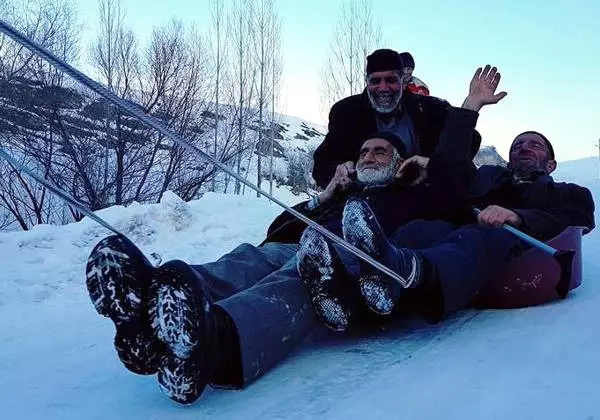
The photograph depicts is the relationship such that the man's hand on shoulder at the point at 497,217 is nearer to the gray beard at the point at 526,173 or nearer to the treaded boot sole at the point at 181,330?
the gray beard at the point at 526,173

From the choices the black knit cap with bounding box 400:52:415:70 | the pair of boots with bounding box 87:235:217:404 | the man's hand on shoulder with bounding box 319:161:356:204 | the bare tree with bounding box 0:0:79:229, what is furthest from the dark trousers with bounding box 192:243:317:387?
the bare tree with bounding box 0:0:79:229

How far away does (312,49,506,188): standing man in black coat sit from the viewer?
7.89 feet

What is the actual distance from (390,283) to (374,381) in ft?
0.81

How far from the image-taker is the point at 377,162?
218 centimetres

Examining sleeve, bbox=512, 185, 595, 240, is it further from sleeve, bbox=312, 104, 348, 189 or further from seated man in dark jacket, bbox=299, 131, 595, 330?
sleeve, bbox=312, 104, 348, 189

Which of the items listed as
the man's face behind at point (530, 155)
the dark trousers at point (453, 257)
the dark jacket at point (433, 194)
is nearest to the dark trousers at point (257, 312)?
the dark trousers at point (453, 257)

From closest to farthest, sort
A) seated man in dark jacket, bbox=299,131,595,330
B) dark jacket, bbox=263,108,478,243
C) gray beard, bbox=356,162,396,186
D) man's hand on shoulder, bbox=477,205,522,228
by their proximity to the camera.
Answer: seated man in dark jacket, bbox=299,131,595,330 < man's hand on shoulder, bbox=477,205,522,228 < dark jacket, bbox=263,108,478,243 < gray beard, bbox=356,162,396,186

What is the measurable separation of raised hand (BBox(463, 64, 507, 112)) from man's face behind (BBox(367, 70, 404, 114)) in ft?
1.48

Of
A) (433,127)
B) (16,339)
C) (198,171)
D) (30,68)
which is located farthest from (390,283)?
(198,171)

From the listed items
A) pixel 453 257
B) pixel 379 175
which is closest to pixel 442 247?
pixel 453 257

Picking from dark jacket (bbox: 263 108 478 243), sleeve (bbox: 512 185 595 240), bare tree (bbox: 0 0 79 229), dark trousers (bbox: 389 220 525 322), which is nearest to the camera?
dark trousers (bbox: 389 220 525 322)

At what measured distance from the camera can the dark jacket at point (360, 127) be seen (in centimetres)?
241

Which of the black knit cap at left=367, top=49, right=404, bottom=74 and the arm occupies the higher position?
the black knit cap at left=367, top=49, right=404, bottom=74

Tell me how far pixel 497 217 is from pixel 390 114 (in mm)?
842
